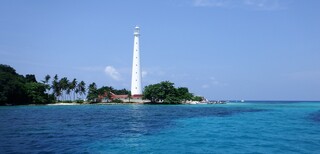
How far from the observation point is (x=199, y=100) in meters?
150

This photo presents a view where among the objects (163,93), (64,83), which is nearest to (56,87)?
(64,83)

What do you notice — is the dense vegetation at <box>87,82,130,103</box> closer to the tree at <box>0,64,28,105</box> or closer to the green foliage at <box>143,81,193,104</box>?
the green foliage at <box>143,81,193,104</box>

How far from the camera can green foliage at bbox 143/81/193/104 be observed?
109 metres

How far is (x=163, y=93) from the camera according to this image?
A: 11012 centimetres

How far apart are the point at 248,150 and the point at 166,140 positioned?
590 centimetres

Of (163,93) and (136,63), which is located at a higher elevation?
(136,63)

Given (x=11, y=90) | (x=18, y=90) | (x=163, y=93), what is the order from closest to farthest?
(x=11, y=90), (x=18, y=90), (x=163, y=93)

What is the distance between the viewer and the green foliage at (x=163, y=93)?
109m

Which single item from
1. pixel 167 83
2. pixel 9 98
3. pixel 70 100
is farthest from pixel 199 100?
pixel 9 98

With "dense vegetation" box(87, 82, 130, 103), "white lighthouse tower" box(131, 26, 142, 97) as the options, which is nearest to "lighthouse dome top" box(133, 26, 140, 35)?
"white lighthouse tower" box(131, 26, 142, 97)

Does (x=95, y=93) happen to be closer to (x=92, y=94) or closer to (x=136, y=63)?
(x=92, y=94)

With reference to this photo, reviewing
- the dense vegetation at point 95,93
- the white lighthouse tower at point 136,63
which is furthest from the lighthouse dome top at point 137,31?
the dense vegetation at point 95,93

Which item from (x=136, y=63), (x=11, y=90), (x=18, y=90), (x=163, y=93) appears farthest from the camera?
(x=163, y=93)

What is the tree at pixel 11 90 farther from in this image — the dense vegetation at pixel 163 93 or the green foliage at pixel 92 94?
the dense vegetation at pixel 163 93
